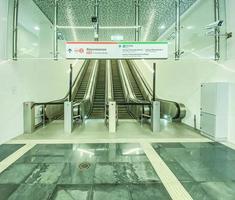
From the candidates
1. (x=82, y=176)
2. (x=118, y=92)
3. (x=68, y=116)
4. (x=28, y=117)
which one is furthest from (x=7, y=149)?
(x=118, y=92)

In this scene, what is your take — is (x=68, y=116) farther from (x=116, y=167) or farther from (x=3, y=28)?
(x=116, y=167)

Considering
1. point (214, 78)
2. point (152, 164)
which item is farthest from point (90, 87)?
point (152, 164)

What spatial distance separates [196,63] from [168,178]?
162 inches

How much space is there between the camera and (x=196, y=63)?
591cm

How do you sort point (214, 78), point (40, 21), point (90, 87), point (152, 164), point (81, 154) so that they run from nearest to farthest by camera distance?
point (152, 164) < point (81, 154) < point (214, 78) < point (40, 21) < point (90, 87)

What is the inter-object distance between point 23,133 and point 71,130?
1195 mm

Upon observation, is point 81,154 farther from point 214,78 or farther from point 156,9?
point 156,9

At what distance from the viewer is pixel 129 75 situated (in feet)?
36.5

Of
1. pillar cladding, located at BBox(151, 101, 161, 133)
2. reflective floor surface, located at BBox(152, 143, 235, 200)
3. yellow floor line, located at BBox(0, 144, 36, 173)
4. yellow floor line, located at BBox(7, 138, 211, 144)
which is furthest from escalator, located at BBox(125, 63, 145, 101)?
yellow floor line, located at BBox(0, 144, 36, 173)

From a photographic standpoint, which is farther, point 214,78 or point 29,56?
point 29,56

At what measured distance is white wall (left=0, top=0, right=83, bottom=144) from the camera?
445cm

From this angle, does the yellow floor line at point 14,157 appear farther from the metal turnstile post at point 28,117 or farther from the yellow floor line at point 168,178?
the yellow floor line at point 168,178

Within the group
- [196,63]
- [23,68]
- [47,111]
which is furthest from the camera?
[47,111]

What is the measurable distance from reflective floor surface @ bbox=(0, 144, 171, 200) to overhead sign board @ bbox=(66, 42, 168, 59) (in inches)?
82.3
